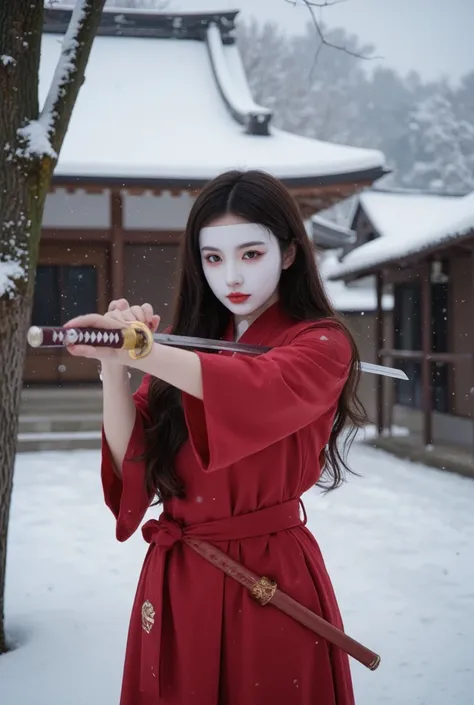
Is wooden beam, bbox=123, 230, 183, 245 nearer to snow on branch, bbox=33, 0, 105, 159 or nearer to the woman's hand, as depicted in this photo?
snow on branch, bbox=33, 0, 105, 159

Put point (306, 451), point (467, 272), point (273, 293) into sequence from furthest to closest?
point (467, 272) → point (273, 293) → point (306, 451)

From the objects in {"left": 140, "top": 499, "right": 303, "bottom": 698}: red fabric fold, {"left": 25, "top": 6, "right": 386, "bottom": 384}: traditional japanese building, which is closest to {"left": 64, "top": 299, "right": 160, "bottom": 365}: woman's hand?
{"left": 140, "top": 499, "right": 303, "bottom": 698}: red fabric fold

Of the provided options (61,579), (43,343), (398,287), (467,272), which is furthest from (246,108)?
(43,343)

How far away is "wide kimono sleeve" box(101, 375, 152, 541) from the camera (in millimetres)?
1556

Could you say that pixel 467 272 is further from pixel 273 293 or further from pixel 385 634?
pixel 273 293

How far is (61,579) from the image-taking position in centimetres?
419

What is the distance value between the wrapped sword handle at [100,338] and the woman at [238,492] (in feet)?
0.94

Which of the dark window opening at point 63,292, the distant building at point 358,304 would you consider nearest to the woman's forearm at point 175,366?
the dark window opening at point 63,292

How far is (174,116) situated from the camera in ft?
33.8

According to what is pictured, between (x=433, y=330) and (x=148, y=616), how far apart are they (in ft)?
26.9

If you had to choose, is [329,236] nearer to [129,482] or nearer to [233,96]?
[233,96]

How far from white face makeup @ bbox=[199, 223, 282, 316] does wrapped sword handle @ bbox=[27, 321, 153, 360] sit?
0.44 metres

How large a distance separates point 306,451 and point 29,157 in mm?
1944

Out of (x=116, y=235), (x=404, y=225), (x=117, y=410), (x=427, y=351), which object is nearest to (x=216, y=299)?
(x=117, y=410)
